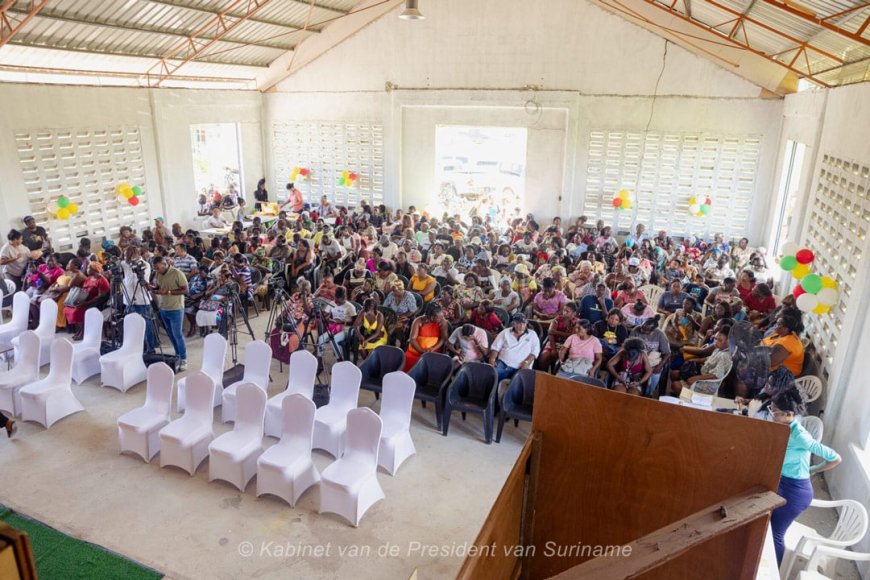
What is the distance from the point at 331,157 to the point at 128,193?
518cm

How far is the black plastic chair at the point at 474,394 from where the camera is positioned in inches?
247

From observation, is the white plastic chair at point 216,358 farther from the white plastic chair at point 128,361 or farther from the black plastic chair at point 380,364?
the black plastic chair at point 380,364

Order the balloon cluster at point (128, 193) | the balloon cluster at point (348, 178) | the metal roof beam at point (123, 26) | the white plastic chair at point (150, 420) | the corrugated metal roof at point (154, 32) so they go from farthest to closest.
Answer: the balloon cluster at point (348, 178)
the balloon cluster at point (128, 193)
the corrugated metal roof at point (154, 32)
the metal roof beam at point (123, 26)
the white plastic chair at point (150, 420)

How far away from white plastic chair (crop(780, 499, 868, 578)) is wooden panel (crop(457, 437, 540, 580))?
122 inches

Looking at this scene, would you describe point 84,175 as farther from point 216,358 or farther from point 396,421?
point 396,421

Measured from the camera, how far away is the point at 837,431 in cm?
591

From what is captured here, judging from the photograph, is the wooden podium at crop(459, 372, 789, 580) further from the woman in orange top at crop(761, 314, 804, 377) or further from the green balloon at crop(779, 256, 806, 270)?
the green balloon at crop(779, 256, 806, 270)

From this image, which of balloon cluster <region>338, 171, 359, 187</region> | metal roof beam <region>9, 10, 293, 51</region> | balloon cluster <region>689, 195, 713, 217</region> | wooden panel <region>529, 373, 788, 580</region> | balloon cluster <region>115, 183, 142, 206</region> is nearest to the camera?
A: wooden panel <region>529, 373, 788, 580</region>

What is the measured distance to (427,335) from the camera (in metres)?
7.23

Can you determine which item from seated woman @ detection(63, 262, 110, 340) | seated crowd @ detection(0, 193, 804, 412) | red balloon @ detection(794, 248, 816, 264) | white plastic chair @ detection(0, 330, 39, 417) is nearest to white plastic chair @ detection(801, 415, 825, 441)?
seated crowd @ detection(0, 193, 804, 412)

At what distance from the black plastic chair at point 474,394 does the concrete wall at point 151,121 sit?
8.83m

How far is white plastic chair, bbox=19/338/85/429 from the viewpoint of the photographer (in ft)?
21.3

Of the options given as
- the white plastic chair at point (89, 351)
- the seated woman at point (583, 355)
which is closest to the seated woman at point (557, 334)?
the seated woman at point (583, 355)

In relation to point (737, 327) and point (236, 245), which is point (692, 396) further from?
point (236, 245)
